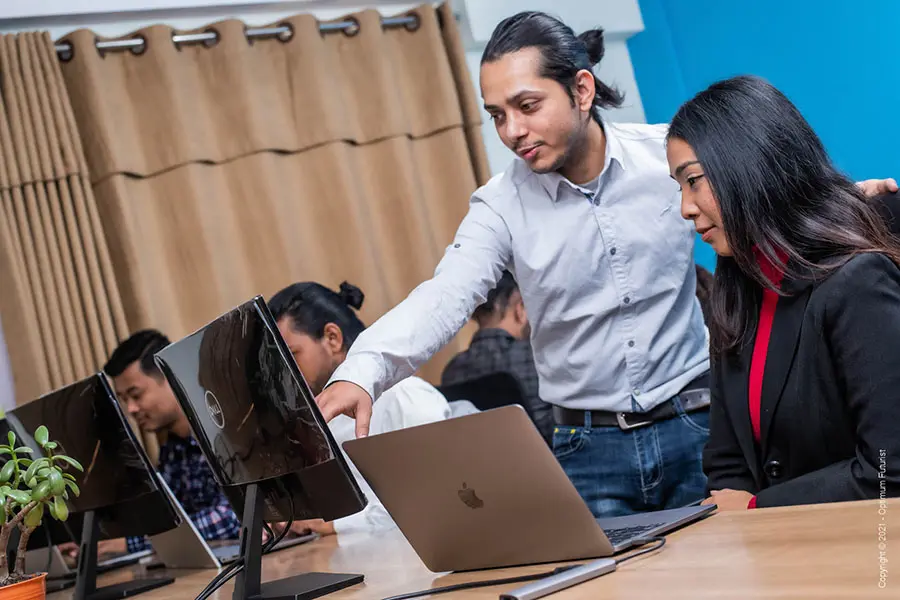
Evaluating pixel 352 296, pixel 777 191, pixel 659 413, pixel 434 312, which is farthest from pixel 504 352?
pixel 777 191

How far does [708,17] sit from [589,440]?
247 cm

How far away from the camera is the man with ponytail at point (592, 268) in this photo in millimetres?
2000

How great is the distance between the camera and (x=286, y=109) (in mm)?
3986

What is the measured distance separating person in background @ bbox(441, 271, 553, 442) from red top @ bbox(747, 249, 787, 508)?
1.44 meters

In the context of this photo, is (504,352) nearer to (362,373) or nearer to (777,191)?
(362,373)

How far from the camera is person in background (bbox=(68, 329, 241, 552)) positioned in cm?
331

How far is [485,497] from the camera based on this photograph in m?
1.28

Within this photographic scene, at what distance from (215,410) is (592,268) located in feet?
2.87

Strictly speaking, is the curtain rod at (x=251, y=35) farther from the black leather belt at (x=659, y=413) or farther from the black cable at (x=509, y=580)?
the black cable at (x=509, y=580)

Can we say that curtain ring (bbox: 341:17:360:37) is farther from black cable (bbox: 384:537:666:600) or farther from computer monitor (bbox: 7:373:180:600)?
black cable (bbox: 384:537:666:600)

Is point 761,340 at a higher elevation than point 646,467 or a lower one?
higher

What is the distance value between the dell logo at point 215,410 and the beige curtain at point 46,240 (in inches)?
85.6

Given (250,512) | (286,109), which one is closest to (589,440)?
(250,512)

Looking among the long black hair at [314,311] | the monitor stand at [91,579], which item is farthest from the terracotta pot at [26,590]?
the long black hair at [314,311]
